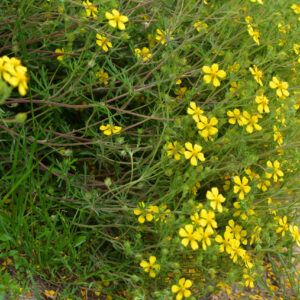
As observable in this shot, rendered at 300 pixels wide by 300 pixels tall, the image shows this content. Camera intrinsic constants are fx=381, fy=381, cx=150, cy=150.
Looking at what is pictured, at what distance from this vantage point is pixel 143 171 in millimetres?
2016

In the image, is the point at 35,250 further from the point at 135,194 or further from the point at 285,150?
the point at 285,150

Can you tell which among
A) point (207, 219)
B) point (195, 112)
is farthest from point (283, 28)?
point (207, 219)

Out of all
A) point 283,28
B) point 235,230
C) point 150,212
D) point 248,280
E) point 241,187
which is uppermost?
point 283,28

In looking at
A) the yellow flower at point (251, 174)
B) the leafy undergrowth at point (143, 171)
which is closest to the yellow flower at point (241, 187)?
the leafy undergrowth at point (143, 171)

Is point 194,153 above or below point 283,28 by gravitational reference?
below

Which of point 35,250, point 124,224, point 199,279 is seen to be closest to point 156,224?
point 124,224

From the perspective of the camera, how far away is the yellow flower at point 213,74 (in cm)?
→ 181

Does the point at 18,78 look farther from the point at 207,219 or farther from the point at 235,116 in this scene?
the point at 235,116

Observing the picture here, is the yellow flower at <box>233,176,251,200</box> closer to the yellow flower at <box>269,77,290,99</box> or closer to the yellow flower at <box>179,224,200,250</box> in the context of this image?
the yellow flower at <box>179,224,200,250</box>

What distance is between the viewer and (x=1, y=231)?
5.69 feet

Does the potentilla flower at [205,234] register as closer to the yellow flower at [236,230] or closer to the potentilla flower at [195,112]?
the yellow flower at [236,230]

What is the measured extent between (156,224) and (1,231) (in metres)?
0.71

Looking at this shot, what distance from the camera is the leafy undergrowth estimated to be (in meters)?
1.75

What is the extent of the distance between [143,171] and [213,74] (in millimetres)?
613
